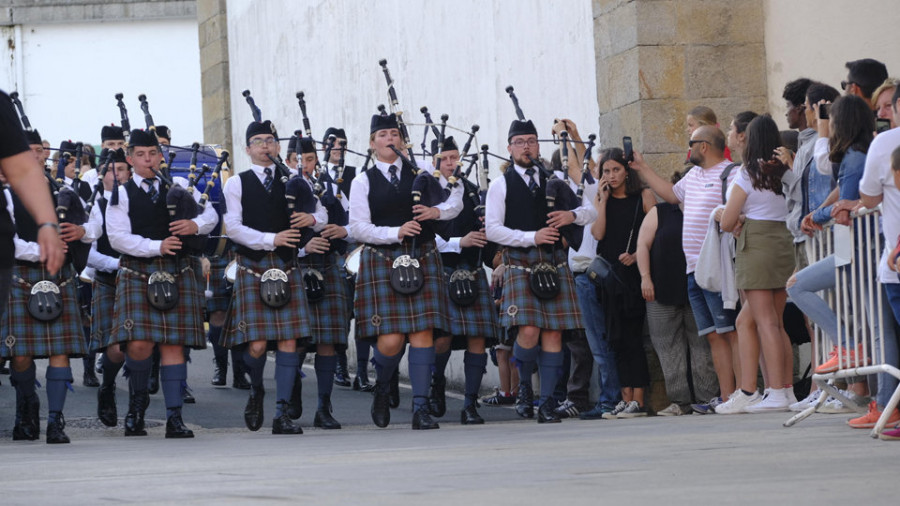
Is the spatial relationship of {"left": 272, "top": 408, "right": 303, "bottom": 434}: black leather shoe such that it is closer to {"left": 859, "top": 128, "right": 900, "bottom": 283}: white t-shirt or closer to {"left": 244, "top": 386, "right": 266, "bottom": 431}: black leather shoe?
{"left": 244, "top": 386, "right": 266, "bottom": 431}: black leather shoe

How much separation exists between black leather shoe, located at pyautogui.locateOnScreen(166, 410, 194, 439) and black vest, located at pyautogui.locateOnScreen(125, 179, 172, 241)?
860 mm

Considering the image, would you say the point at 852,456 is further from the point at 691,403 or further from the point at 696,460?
the point at 691,403

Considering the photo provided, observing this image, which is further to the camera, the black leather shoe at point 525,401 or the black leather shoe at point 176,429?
the black leather shoe at point 525,401

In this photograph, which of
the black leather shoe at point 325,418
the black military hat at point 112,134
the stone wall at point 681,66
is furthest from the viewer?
the black military hat at point 112,134

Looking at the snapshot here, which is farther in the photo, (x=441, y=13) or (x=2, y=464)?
(x=441, y=13)

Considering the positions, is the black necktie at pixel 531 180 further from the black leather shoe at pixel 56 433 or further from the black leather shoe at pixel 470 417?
the black leather shoe at pixel 56 433

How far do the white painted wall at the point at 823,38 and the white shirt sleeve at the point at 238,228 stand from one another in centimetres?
286

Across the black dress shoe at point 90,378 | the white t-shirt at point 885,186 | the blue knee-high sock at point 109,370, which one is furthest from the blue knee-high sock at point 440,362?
the white t-shirt at point 885,186

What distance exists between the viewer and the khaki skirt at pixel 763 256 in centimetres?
738

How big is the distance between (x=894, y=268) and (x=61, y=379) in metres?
3.98

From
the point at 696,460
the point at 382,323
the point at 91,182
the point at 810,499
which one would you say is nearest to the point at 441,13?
the point at 91,182

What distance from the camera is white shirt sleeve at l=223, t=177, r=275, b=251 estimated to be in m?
7.75

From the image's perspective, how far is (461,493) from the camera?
13.4ft

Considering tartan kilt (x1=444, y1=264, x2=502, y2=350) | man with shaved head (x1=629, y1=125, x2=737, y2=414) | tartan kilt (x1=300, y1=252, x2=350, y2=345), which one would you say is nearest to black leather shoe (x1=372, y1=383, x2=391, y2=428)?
tartan kilt (x1=300, y1=252, x2=350, y2=345)
